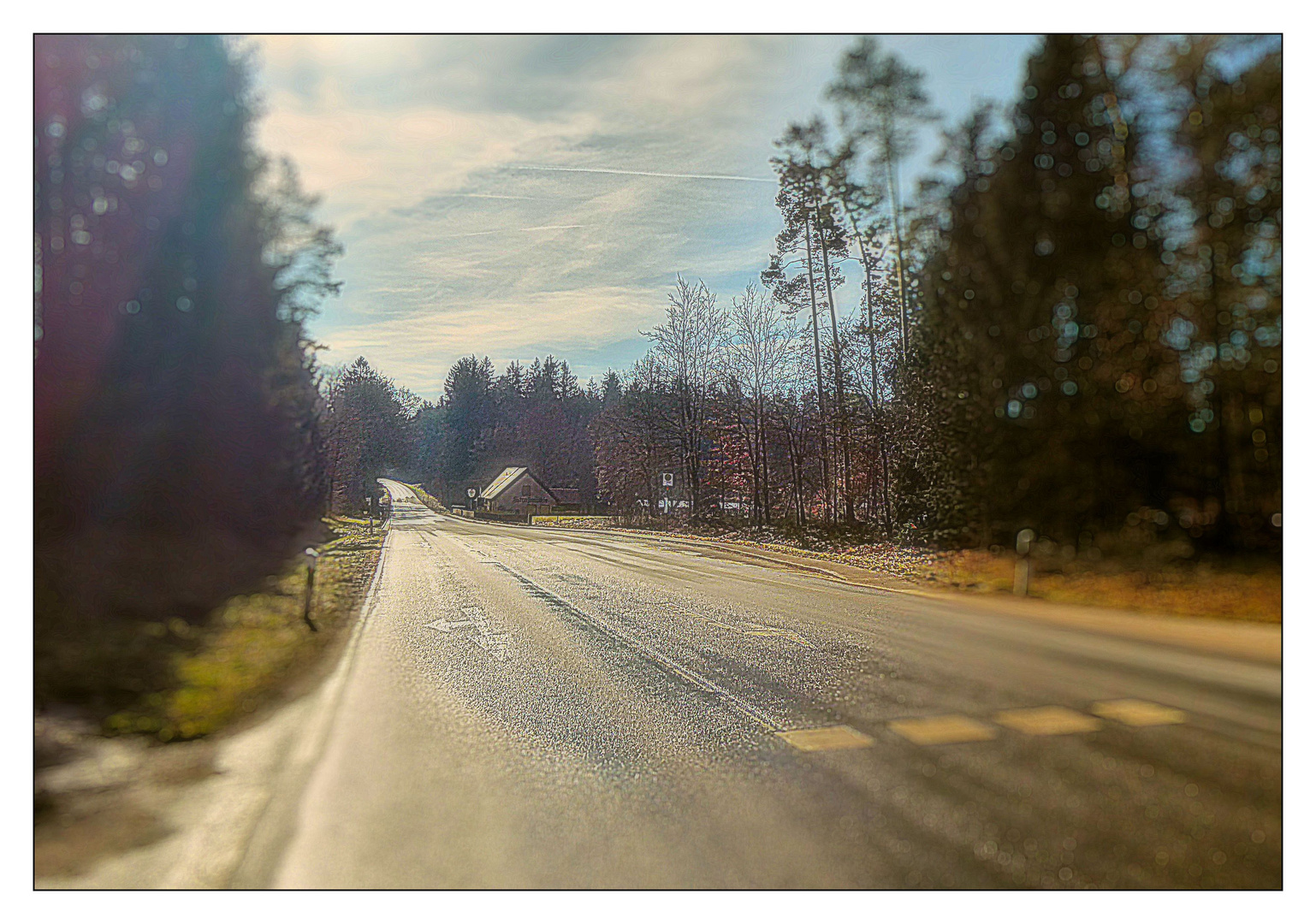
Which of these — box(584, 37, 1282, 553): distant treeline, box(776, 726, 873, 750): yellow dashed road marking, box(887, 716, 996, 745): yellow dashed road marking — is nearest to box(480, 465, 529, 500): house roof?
box(584, 37, 1282, 553): distant treeline

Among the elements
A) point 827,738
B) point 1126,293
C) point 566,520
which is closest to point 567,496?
point 566,520

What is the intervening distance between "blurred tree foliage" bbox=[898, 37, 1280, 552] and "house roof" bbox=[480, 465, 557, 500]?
75.2 inches

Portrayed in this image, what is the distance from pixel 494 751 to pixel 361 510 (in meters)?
1.10

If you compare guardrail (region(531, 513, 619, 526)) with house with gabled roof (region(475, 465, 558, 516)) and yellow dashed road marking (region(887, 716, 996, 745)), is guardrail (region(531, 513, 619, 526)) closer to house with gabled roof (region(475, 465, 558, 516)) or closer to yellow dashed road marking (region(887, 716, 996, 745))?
house with gabled roof (region(475, 465, 558, 516))

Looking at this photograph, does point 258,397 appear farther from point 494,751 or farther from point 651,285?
point 651,285

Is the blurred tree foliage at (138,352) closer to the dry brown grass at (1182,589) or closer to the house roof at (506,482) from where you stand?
the house roof at (506,482)

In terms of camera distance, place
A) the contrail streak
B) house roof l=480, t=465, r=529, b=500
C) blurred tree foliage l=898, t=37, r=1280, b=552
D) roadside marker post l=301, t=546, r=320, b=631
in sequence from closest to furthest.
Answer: blurred tree foliage l=898, t=37, r=1280, b=552 < roadside marker post l=301, t=546, r=320, b=631 < the contrail streak < house roof l=480, t=465, r=529, b=500

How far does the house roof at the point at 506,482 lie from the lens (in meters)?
3.63

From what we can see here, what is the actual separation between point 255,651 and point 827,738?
2.03m

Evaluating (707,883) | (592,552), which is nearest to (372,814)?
(707,883)

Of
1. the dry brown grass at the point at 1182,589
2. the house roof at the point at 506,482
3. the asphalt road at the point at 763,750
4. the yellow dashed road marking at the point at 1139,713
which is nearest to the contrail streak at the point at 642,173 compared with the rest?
the house roof at the point at 506,482

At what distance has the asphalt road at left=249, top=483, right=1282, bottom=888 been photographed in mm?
2328

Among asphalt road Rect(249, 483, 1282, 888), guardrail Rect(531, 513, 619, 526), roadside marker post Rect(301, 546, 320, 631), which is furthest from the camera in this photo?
guardrail Rect(531, 513, 619, 526)
